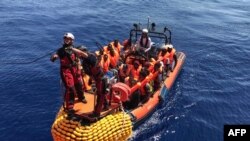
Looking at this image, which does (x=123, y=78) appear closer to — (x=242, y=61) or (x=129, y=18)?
(x=242, y=61)

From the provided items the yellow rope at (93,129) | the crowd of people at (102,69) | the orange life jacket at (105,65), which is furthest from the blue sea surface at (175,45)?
the orange life jacket at (105,65)

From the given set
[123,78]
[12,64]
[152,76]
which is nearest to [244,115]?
[152,76]

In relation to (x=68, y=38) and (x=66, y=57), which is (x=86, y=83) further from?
(x=68, y=38)

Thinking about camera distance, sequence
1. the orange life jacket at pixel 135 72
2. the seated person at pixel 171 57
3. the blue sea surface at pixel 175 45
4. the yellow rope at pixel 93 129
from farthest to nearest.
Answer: the seated person at pixel 171 57, the blue sea surface at pixel 175 45, the orange life jacket at pixel 135 72, the yellow rope at pixel 93 129

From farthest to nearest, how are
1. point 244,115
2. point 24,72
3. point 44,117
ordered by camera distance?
point 24,72 < point 244,115 < point 44,117

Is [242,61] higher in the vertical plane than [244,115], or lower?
higher

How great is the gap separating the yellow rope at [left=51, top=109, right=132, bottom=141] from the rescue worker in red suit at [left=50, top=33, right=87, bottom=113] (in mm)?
619

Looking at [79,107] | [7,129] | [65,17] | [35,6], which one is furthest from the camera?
[35,6]

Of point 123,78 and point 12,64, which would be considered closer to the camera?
point 123,78

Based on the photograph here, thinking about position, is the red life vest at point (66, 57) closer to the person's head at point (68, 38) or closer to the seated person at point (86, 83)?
the person's head at point (68, 38)

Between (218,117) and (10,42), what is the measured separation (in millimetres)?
13920

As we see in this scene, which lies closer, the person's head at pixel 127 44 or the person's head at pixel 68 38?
the person's head at pixel 68 38

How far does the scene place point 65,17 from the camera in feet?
88.2

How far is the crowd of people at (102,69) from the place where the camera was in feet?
33.9
